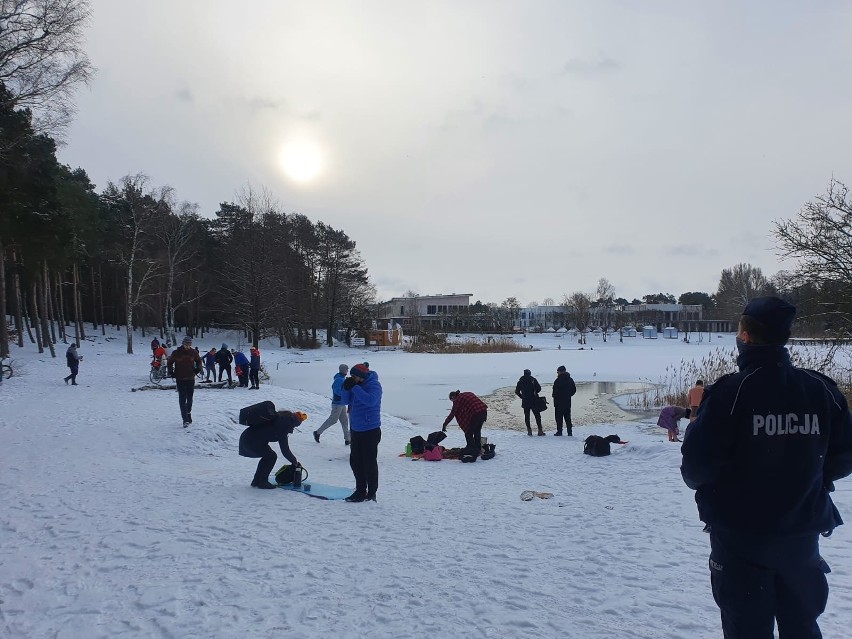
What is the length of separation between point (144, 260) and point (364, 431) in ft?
111

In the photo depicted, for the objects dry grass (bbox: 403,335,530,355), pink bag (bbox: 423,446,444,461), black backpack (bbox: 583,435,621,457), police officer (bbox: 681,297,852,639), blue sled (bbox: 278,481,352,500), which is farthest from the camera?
dry grass (bbox: 403,335,530,355)

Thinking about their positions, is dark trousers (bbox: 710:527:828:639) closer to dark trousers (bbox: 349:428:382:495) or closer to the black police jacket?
the black police jacket

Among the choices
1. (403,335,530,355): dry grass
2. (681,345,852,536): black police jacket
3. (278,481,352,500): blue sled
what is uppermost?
(681,345,852,536): black police jacket

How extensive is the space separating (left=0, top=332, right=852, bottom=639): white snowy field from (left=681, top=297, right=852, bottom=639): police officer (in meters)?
1.46

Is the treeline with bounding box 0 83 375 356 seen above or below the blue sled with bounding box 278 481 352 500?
above

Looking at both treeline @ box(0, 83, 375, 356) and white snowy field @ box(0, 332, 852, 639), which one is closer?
white snowy field @ box(0, 332, 852, 639)

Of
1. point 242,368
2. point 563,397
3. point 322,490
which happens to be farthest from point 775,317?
point 242,368

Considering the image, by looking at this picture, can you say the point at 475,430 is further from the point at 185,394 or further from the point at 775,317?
the point at 775,317

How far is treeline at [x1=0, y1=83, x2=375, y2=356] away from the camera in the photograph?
65.3 ft

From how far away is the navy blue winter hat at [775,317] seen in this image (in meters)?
2.29

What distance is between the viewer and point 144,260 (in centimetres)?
3491

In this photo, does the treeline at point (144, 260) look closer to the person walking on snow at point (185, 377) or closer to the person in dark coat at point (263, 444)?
the person walking on snow at point (185, 377)

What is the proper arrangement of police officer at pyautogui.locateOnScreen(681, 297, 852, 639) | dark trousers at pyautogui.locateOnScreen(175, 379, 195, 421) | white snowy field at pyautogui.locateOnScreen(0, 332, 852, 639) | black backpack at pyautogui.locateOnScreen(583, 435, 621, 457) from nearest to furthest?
police officer at pyautogui.locateOnScreen(681, 297, 852, 639) < white snowy field at pyautogui.locateOnScreen(0, 332, 852, 639) < black backpack at pyautogui.locateOnScreen(583, 435, 621, 457) < dark trousers at pyautogui.locateOnScreen(175, 379, 195, 421)

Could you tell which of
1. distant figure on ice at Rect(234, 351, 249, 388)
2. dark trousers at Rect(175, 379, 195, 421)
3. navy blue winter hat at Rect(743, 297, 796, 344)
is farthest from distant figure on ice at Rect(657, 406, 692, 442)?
distant figure on ice at Rect(234, 351, 249, 388)
